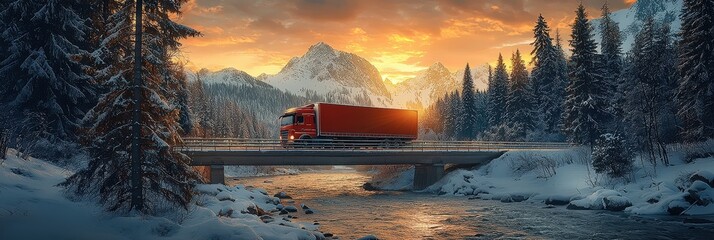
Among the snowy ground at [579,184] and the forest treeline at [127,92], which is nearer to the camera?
the forest treeline at [127,92]

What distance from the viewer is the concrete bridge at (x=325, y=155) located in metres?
31.7

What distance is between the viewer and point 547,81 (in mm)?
58875

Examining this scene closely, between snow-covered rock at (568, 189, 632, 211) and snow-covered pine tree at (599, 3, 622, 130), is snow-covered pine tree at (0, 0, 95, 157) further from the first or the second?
snow-covered pine tree at (599, 3, 622, 130)

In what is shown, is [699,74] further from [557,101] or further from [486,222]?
[557,101]

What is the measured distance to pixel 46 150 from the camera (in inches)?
838

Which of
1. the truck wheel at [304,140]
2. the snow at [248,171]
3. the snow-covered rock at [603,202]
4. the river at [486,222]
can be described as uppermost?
the truck wheel at [304,140]

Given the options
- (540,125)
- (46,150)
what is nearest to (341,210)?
(46,150)

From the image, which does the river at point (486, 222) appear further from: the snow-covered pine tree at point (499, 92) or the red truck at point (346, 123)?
the snow-covered pine tree at point (499, 92)

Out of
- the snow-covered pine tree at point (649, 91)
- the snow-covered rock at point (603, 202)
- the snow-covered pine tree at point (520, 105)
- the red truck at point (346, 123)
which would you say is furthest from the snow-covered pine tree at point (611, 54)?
the snow-covered rock at point (603, 202)

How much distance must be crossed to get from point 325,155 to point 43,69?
19.0 m

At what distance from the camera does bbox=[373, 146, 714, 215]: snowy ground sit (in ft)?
68.0

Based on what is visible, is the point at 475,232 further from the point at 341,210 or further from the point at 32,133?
the point at 32,133

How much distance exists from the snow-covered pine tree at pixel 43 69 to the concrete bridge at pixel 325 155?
27.2 feet

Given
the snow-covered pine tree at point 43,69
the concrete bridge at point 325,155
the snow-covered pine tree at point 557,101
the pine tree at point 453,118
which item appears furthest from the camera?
the pine tree at point 453,118
